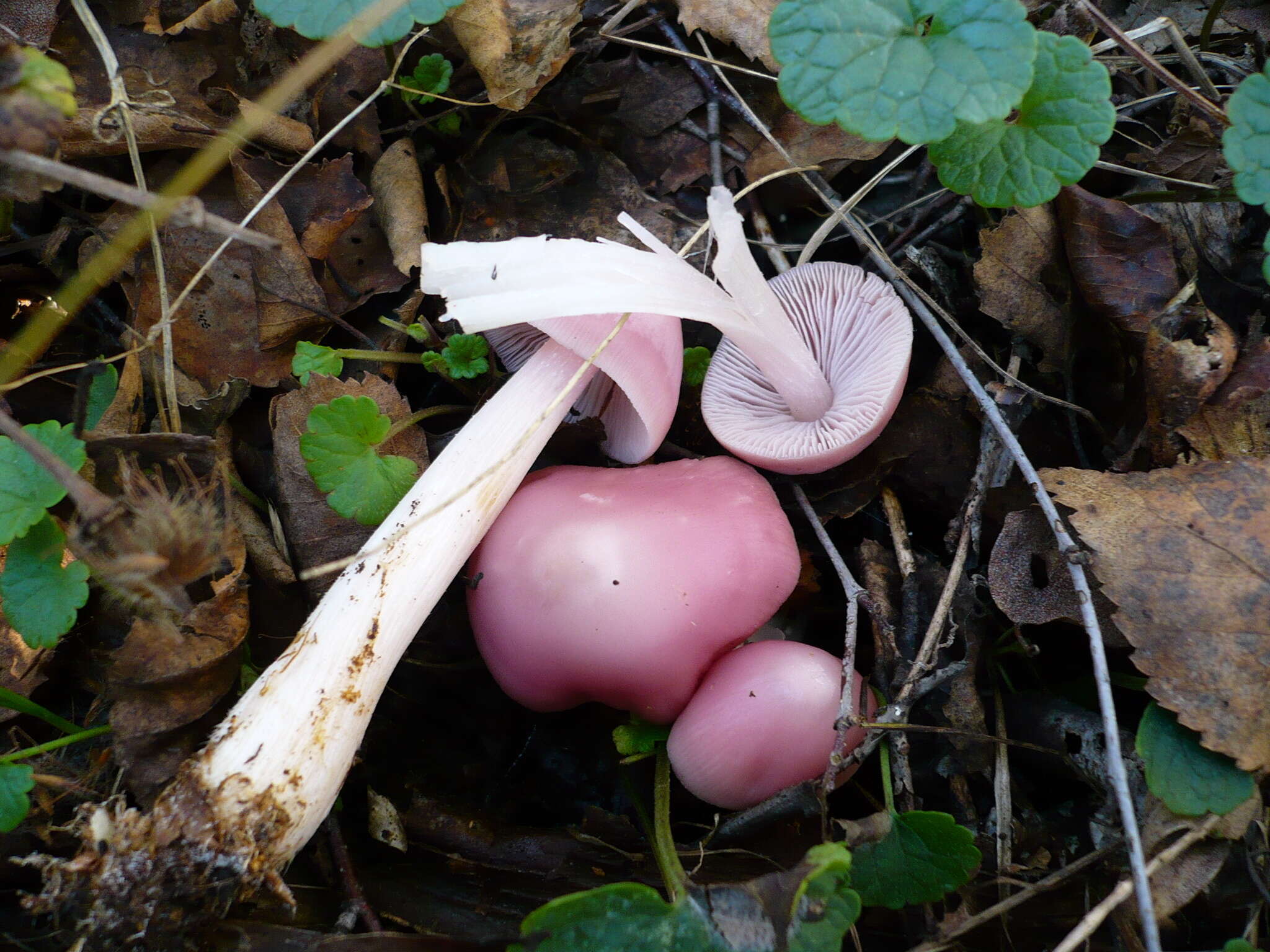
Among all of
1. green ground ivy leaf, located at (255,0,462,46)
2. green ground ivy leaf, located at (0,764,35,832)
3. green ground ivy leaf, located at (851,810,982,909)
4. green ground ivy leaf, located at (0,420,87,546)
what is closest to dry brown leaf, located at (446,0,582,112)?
green ground ivy leaf, located at (255,0,462,46)

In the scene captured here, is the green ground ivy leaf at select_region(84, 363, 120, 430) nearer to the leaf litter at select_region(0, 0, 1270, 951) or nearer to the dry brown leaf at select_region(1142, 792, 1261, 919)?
the leaf litter at select_region(0, 0, 1270, 951)

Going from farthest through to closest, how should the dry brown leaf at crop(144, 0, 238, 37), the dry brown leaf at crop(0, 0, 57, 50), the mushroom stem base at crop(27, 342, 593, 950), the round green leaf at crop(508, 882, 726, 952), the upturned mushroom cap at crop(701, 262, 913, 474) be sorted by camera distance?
the dry brown leaf at crop(144, 0, 238, 37), the dry brown leaf at crop(0, 0, 57, 50), the upturned mushroom cap at crop(701, 262, 913, 474), the mushroom stem base at crop(27, 342, 593, 950), the round green leaf at crop(508, 882, 726, 952)

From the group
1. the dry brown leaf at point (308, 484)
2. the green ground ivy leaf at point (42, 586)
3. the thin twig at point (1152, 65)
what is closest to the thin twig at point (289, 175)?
the dry brown leaf at point (308, 484)

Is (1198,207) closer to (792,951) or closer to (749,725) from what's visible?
(749,725)

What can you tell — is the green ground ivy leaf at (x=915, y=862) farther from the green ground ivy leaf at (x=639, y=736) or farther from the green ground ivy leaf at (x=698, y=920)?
the green ground ivy leaf at (x=639, y=736)

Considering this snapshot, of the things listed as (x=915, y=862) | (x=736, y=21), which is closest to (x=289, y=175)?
(x=736, y=21)

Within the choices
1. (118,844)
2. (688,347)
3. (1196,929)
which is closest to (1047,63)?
(688,347)
